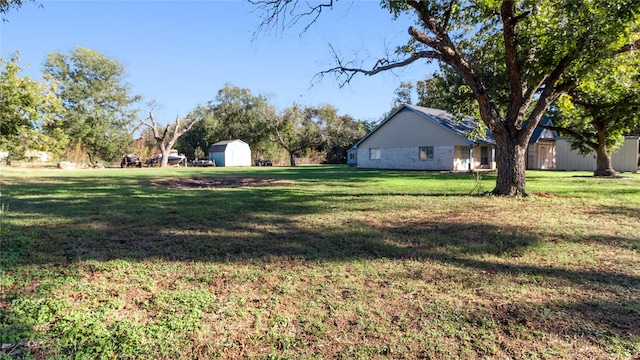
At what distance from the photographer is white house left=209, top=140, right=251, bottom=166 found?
1836 inches

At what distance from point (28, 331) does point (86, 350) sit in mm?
625

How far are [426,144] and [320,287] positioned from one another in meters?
25.3

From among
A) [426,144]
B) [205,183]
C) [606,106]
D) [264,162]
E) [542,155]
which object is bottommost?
[205,183]

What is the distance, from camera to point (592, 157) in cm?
2623

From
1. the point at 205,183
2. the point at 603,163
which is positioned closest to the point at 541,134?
the point at 603,163

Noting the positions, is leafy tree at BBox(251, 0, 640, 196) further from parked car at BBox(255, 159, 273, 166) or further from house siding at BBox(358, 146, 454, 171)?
parked car at BBox(255, 159, 273, 166)

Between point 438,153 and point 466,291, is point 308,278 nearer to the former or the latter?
point 466,291

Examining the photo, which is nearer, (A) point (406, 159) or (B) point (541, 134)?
(B) point (541, 134)

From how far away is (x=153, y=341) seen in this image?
2.54 metres

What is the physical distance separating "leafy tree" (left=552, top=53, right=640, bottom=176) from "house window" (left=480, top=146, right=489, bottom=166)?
7642mm

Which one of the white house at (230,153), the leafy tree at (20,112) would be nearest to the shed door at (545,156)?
the leafy tree at (20,112)

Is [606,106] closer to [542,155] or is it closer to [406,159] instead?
[406,159]

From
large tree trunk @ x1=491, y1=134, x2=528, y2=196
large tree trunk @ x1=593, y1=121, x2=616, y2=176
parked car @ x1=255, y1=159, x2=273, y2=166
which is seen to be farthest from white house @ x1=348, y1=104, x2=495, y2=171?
parked car @ x1=255, y1=159, x2=273, y2=166

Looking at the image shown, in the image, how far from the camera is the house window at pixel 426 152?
2707cm
